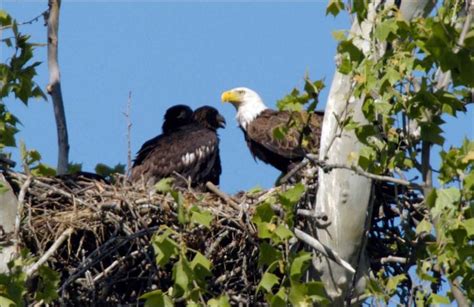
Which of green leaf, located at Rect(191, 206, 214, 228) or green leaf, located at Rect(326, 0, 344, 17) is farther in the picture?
green leaf, located at Rect(191, 206, 214, 228)

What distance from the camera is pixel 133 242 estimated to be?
1095 centimetres

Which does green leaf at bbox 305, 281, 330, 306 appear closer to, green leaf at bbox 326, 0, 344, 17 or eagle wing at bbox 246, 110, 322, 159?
green leaf at bbox 326, 0, 344, 17

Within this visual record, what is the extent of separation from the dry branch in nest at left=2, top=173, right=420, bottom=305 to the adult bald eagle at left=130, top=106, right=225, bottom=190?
7.30ft

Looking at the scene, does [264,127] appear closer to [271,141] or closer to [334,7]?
[271,141]

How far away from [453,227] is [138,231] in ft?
10.7

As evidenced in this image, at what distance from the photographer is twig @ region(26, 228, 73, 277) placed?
9.70 meters

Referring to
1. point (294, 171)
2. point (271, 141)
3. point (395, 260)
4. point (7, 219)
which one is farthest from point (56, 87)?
point (395, 260)

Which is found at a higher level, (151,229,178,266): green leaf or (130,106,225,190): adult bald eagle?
(130,106,225,190): adult bald eagle

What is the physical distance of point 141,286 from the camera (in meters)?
11.0

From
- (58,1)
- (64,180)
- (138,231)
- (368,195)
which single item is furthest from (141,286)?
(58,1)

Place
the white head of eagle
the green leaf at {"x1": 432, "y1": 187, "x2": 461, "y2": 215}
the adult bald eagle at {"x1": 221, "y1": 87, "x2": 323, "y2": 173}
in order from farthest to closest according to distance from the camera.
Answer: the white head of eagle
the adult bald eagle at {"x1": 221, "y1": 87, "x2": 323, "y2": 173}
the green leaf at {"x1": 432, "y1": 187, "x2": 461, "y2": 215}

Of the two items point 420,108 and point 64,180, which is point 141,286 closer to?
point 64,180

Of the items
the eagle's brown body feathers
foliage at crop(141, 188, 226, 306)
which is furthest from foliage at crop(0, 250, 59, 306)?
the eagle's brown body feathers

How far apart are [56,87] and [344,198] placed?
362 centimetres
